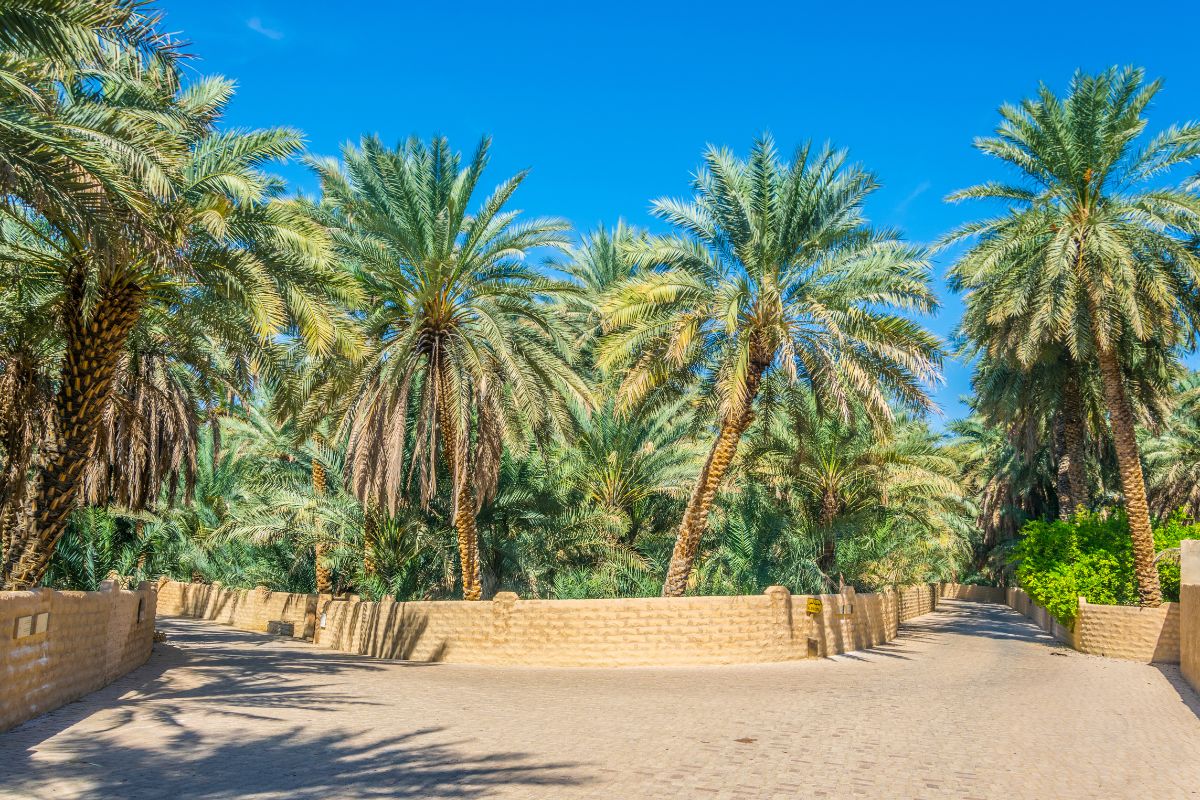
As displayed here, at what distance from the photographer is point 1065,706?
41.0ft

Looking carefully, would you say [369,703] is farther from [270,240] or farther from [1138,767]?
[1138,767]

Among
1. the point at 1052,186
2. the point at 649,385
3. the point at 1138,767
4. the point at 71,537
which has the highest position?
the point at 1052,186

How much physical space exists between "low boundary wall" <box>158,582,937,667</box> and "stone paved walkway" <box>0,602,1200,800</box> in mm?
623

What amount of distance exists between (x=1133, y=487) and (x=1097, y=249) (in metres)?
5.22

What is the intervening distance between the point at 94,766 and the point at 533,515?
13340 mm

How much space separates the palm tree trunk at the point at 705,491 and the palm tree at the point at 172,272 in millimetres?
7386

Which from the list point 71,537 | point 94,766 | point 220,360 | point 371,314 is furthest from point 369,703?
point 71,537

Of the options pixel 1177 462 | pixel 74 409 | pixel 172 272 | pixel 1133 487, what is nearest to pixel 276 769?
pixel 74 409

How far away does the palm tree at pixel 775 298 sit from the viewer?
679 inches

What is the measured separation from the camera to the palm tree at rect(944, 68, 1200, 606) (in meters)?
19.3

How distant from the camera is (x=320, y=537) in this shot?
854 inches

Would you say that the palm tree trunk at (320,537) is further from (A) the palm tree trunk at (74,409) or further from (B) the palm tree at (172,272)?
(A) the palm tree trunk at (74,409)

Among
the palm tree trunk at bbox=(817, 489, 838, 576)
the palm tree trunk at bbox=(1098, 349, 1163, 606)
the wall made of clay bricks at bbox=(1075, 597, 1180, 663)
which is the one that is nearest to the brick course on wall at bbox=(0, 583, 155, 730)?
the palm tree trunk at bbox=(817, 489, 838, 576)

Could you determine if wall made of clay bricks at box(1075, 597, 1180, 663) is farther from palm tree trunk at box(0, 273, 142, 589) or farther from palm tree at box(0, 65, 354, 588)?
palm tree trunk at box(0, 273, 142, 589)
